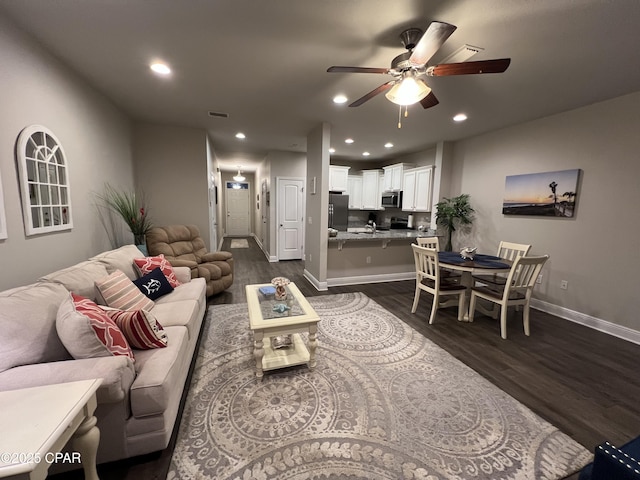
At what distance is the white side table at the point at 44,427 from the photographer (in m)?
0.76

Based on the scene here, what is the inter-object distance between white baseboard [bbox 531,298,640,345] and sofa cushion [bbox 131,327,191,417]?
4447mm

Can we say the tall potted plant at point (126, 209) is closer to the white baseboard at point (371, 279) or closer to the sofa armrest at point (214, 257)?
the sofa armrest at point (214, 257)

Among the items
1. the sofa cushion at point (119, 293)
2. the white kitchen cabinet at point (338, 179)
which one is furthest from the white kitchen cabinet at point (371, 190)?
the sofa cushion at point (119, 293)

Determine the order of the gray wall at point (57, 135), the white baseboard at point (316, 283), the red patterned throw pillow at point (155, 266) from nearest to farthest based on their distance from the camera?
the gray wall at point (57, 135) < the red patterned throw pillow at point (155, 266) < the white baseboard at point (316, 283)

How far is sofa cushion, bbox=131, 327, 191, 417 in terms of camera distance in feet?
4.37

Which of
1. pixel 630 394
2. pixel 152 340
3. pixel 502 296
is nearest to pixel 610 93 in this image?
pixel 502 296

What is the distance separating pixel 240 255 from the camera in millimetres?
6902

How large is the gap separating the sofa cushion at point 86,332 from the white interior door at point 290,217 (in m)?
4.76

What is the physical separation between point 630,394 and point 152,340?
353 cm

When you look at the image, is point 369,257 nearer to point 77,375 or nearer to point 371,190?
point 371,190

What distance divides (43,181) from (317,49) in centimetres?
242

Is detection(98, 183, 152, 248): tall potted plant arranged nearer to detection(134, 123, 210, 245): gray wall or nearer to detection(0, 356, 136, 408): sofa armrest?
detection(134, 123, 210, 245): gray wall

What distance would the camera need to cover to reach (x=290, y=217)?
20.5ft

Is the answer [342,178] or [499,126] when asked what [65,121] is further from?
[499,126]
